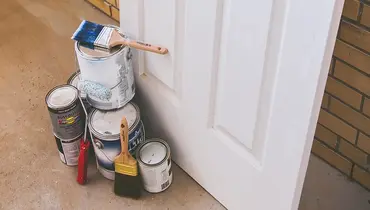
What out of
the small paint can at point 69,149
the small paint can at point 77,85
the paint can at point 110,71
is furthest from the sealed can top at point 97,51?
the small paint can at point 69,149

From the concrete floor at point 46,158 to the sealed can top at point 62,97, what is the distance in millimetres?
219

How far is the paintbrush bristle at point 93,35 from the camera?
62.9 inches

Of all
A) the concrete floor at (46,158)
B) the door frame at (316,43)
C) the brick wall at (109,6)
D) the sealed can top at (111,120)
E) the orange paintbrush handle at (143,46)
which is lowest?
the concrete floor at (46,158)

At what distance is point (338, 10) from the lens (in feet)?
3.54

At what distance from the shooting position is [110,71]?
1.61 meters

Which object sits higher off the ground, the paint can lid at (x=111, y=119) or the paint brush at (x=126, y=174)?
the paint can lid at (x=111, y=119)

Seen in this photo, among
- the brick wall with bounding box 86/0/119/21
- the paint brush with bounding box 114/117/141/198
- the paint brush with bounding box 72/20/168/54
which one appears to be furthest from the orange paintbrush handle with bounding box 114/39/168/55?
the brick wall with bounding box 86/0/119/21

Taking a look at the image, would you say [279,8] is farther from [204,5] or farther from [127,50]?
[127,50]

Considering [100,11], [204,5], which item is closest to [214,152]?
[204,5]

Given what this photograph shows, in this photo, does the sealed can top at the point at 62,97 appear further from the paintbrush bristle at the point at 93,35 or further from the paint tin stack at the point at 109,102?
the paintbrush bristle at the point at 93,35

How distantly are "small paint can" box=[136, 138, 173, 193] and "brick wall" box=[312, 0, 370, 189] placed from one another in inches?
17.9

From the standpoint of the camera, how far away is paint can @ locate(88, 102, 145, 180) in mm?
1649

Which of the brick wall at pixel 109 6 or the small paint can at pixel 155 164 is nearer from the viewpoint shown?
the small paint can at pixel 155 164

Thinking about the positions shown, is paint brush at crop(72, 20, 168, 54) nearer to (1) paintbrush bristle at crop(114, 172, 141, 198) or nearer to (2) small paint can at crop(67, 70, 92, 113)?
(2) small paint can at crop(67, 70, 92, 113)
